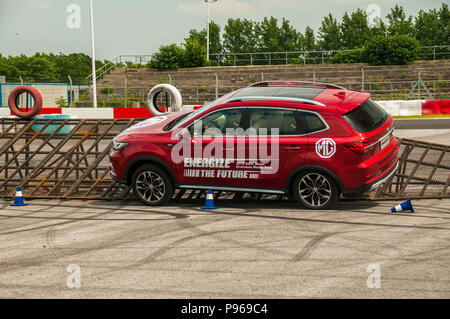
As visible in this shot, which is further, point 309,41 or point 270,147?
point 309,41

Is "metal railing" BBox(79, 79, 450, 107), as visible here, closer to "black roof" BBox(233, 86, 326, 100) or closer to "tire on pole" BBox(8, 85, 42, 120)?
"tire on pole" BBox(8, 85, 42, 120)

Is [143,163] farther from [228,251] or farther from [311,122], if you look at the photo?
[228,251]

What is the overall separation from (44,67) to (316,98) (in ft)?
428

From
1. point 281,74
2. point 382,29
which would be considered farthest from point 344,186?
point 382,29

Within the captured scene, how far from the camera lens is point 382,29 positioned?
2894 inches

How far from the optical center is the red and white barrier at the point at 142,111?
1096 inches

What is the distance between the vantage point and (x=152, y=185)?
10281 millimetres

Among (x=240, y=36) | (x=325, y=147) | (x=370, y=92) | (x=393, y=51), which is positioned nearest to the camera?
(x=325, y=147)

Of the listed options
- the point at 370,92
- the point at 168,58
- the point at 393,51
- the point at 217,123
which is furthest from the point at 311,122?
Result: the point at 168,58

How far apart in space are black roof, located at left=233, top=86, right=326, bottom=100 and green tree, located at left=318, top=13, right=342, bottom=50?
218 ft

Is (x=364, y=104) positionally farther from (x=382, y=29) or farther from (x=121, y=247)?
(x=382, y=29)

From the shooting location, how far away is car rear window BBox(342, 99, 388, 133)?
9.17 metres

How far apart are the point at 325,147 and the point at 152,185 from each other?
9.93ft

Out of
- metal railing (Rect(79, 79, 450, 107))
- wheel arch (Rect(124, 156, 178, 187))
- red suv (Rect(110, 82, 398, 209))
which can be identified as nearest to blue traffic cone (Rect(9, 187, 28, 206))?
red suv (Rect(110, 82, 398, 209))
